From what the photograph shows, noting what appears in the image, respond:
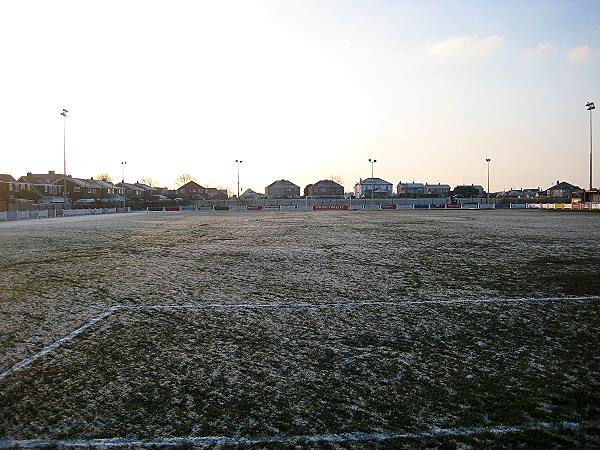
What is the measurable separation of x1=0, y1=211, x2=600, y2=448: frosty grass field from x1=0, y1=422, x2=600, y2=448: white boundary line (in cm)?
2

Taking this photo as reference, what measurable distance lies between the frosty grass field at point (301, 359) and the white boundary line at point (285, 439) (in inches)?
0.6

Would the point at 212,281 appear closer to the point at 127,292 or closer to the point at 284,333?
the point at 127,292

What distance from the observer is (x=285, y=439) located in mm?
3549

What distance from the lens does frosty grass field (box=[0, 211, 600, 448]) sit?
3691 mm

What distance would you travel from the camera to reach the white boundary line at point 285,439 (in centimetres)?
349

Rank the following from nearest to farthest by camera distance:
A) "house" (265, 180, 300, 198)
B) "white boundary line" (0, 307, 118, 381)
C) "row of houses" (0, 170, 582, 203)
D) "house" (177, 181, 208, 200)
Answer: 1. "white boundary line" (0, 307, 118, 381)
2. "row of houses" (0, 170, 582, 203)
3. "house" (177, 181, 208, 200)
4. "house" (265, 180, 300, 198)

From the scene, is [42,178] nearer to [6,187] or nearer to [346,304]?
[6,187]

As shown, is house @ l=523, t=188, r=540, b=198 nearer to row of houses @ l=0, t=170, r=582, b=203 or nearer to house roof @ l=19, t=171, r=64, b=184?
row of houses @ l=0, t=170, r=582, b=203

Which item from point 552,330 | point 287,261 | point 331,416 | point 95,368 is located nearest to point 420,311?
point 552,330

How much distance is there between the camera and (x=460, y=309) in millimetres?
7512

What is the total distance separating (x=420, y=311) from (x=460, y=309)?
27.5 inches

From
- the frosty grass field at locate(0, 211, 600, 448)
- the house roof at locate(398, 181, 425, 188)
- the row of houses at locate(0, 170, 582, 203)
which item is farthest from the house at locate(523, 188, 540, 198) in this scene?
the frosty grass field at locate(0, 211, 600, 448)

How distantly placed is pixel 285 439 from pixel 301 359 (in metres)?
1.70

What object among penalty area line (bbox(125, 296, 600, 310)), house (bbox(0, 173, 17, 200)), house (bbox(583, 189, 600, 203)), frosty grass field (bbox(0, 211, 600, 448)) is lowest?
frosty grass field (bbox(0, 211, 600, 448))
